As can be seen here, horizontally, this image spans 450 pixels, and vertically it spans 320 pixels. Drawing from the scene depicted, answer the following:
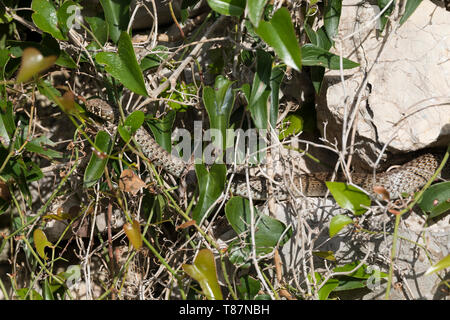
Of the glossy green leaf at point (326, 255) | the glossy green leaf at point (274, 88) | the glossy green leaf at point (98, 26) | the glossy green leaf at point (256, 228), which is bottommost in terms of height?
the glossy green leaf at point (326, 255)

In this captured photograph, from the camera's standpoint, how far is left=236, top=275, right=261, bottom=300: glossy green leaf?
189cm

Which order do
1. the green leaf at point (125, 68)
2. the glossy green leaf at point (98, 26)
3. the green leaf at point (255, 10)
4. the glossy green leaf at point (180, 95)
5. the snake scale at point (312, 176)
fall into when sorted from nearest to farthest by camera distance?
the green leaf at point (255, 10) → the green leaf at point (125, 68) → the glossy green leaf at point (98, 26) → the snake scale at point (312, 176) → the glossy green leaf at point (180, 95)

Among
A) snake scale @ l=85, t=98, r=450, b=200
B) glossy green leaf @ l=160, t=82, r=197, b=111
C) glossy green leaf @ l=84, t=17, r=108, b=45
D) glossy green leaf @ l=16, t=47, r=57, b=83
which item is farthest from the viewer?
glossy green leaf @ l=160, t=82, r=197, b=111

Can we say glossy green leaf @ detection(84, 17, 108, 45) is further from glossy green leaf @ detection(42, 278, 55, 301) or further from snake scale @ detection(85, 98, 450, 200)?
glossy green leaf @ detection(42, 278, 55, 301)

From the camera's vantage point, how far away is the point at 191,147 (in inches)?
95.0

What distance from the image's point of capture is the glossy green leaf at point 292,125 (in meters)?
2.34

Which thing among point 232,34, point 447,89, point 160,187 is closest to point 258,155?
point 160,187

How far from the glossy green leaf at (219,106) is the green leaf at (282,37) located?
0.36m

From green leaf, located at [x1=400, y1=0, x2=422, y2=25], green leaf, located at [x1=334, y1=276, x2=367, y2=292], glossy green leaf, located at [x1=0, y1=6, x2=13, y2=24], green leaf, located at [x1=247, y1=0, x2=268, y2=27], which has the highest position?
glossy green leaf, located at [x1=0, y1=6, x2=13, y2=24]

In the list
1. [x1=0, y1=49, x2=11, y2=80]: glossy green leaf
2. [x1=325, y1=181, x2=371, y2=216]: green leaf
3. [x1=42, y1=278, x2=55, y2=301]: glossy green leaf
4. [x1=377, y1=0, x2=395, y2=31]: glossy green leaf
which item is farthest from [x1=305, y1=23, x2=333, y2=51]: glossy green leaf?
[x1=42, y1=278, x2=55, y2=301]: glossy green leaf

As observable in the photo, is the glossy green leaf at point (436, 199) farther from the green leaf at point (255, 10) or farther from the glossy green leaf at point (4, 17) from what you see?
the glossy green leaf at point (4, 17)

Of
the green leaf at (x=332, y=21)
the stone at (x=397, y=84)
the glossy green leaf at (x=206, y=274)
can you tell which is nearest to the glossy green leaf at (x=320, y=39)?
the green leaf at (x=332, y=21)

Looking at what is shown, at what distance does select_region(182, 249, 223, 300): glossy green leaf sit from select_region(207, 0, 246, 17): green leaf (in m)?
0.84
